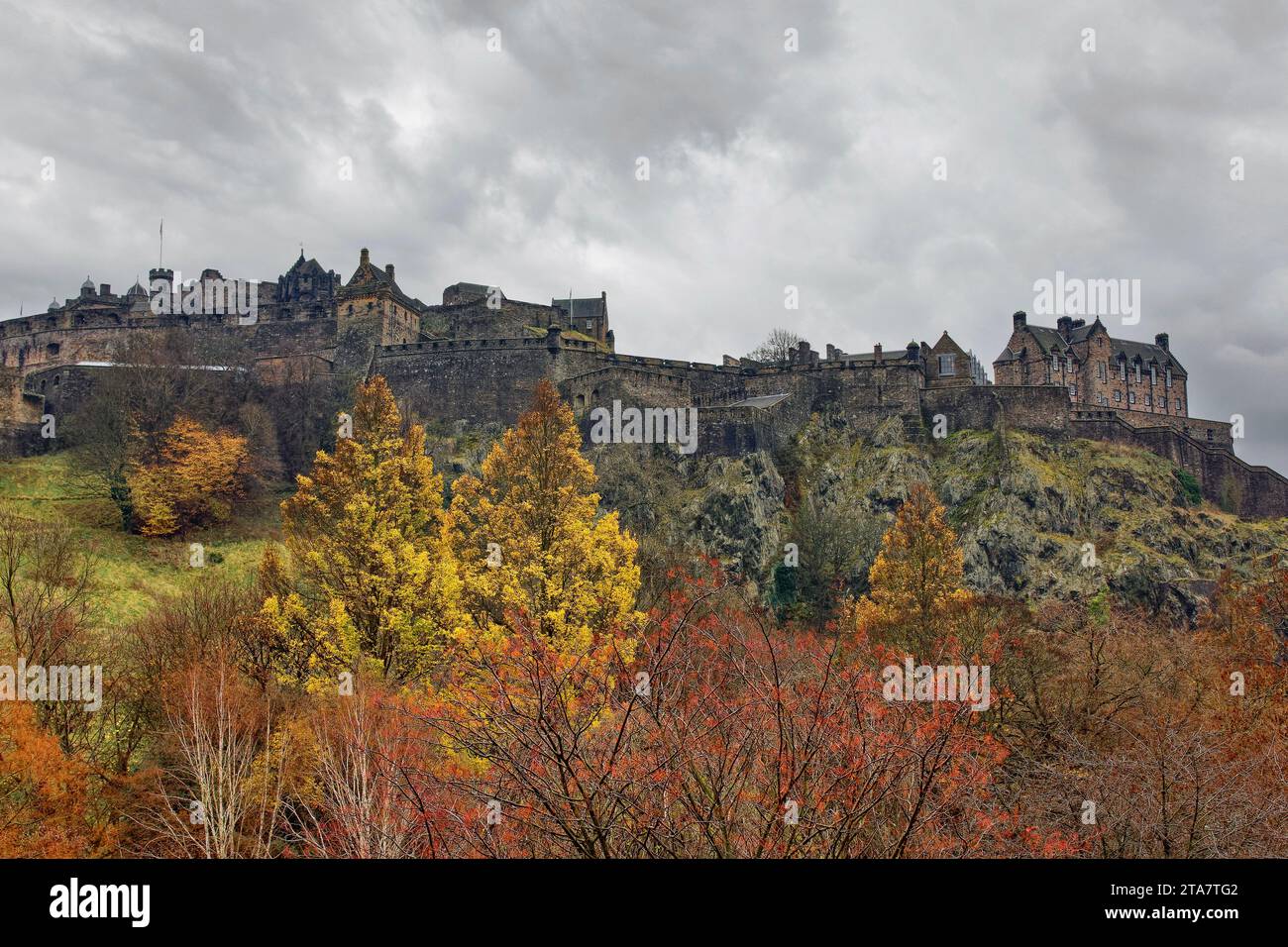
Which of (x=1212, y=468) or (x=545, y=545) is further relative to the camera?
(x=1212, y=468)

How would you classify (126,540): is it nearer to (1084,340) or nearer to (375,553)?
(375,553)

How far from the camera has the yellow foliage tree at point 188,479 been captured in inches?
1347

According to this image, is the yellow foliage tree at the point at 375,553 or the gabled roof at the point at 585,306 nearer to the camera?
the yellow foliage tree at the point at 375,553

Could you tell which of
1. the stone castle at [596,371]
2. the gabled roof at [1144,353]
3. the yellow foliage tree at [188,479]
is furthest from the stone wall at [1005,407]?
the yellow foliage tree at [188,479]

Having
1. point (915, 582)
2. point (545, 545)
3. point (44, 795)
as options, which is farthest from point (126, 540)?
point (915, 582)

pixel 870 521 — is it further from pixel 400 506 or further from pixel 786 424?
pixel 400 506

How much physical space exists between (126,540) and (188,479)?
345cm

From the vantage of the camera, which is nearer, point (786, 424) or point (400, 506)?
point (400, 506)

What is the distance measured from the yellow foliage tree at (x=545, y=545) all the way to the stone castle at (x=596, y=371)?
2594cm

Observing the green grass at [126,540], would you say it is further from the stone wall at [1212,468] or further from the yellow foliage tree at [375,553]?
the stone wall at [1212,468]

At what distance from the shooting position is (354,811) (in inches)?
416

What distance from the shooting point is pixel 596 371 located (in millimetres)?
47656

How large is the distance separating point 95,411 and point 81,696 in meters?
Answer: 25.0
